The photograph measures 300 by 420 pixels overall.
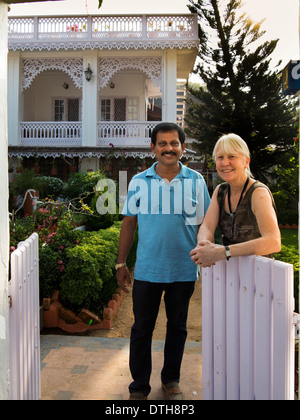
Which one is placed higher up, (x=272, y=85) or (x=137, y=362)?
(x=272, y=85)

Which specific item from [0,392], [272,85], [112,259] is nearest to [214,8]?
[272,85]

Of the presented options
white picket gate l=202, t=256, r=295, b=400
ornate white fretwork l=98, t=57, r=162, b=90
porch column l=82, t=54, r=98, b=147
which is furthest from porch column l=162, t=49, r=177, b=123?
white picket gate l=202, t=256, r=295, b=400

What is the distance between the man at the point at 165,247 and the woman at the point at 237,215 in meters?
0.37

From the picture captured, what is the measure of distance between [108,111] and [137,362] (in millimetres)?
13578

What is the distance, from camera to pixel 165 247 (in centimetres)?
250

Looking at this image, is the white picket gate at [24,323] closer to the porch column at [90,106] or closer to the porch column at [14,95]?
the porch column at [90,106]

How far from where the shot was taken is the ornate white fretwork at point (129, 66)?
13398 millimetres

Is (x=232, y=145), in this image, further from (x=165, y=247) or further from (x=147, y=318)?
(x=147, y=318)

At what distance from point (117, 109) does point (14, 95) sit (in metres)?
3.78

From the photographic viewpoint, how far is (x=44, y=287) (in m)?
4.34

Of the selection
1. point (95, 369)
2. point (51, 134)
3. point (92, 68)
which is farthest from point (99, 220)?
point (92, 68)

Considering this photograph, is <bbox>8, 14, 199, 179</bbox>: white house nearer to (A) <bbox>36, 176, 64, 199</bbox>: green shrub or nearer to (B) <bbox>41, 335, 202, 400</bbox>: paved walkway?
(A) <bbox>36, 176, 64, 199</bbox>: green shrub

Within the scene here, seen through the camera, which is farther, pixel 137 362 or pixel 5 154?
pixel 137 362

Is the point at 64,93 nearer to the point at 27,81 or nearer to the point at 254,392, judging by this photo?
the point at 27,81
